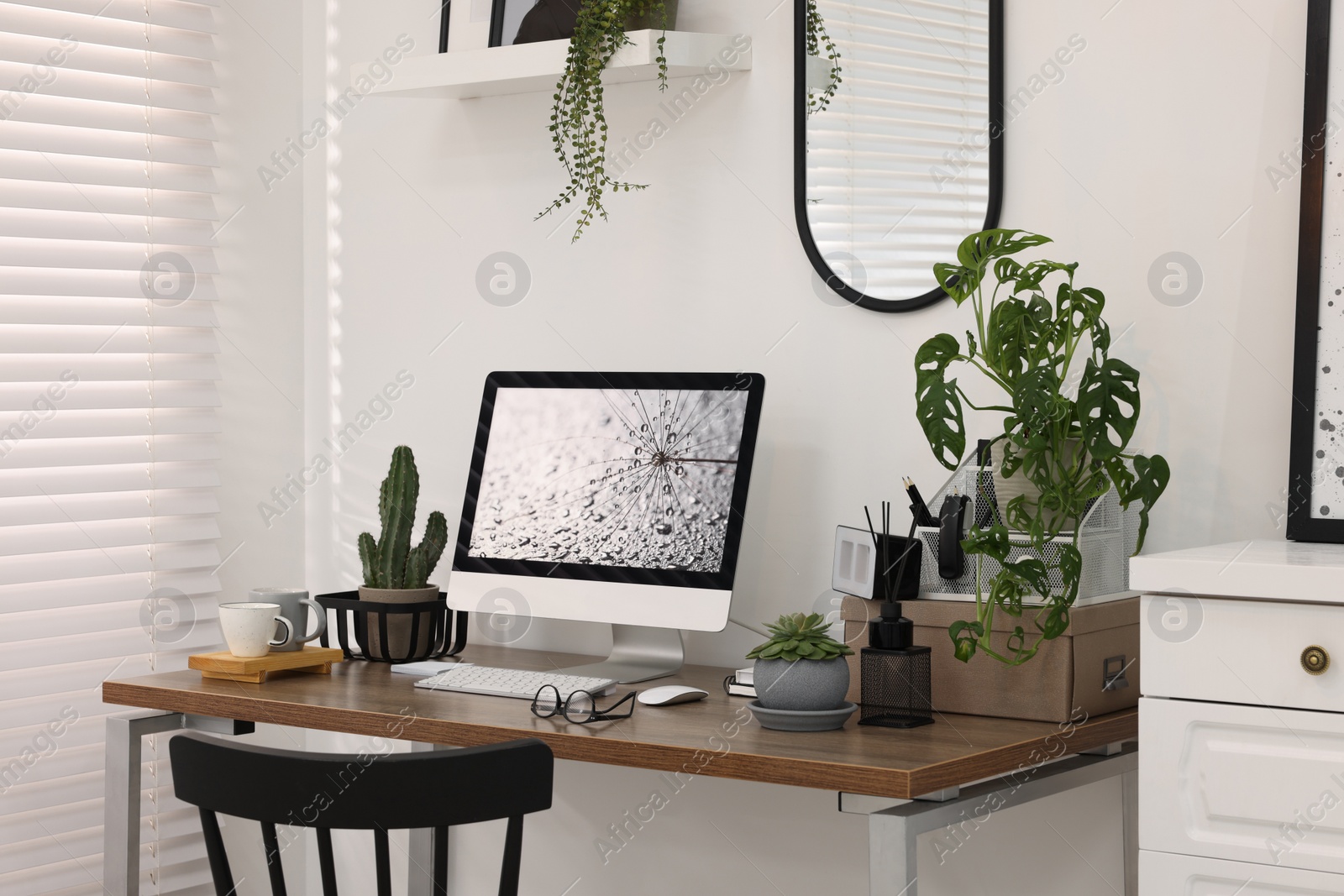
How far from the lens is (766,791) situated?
2203 millimetres

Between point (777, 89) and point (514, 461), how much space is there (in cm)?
78

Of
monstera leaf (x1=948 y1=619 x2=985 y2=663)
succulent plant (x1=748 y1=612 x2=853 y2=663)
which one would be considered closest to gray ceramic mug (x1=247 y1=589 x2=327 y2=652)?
succulent plant (x1=748 y1=612 x2=853 y2=663)

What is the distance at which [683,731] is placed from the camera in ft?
5.30

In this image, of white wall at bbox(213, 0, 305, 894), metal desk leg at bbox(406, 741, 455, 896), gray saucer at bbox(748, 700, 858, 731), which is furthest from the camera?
white wall at bbox(213, 0, 305, 894)

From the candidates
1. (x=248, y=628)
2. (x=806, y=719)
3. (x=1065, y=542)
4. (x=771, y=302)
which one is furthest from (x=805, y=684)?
(x=248, y=628)

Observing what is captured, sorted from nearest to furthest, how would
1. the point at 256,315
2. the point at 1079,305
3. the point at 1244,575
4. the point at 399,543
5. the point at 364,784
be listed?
the point at 364,784
the point at 1244,575
the point at 1079,305
the point at 399,543
the point at 256,315

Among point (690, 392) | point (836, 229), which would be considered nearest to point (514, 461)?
point (690, 392)

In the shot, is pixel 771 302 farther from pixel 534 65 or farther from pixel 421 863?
pixel 421 863

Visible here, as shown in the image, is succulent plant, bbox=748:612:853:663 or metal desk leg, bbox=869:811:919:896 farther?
succulent plant, bbox=748:612:853:663

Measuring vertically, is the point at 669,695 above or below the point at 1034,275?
below

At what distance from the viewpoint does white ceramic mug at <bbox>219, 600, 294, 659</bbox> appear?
2.04m

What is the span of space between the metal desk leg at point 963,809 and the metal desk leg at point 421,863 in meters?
1.14

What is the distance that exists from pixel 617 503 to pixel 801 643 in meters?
0.55

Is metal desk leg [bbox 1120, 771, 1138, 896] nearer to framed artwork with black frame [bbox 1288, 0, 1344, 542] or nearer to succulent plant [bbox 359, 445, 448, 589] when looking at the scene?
framed artwork with black frame [bbox 1288, 0, 1344, 542]
